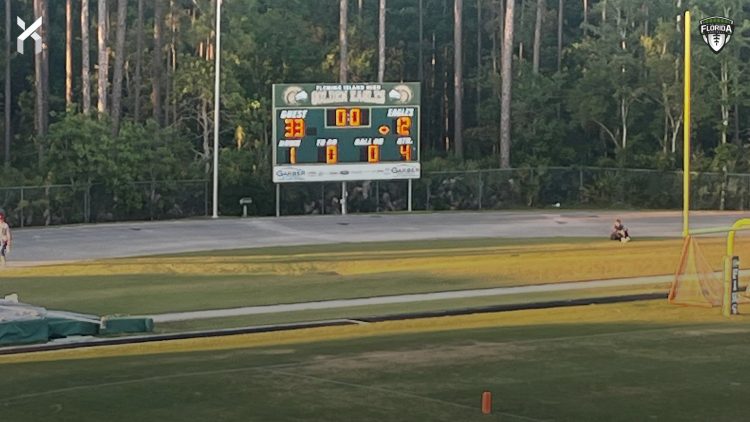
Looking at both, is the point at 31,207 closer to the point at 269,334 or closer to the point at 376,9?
the point at 269,334

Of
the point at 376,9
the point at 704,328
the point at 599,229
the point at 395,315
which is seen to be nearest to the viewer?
the point at 704,328

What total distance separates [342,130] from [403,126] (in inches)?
116

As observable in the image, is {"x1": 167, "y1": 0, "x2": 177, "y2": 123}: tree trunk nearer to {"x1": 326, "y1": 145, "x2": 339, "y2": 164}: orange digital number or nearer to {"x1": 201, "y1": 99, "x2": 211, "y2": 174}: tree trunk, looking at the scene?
{"x1": 201, "y1": 99, "x2": 211, "y2": 174}: tree trunk

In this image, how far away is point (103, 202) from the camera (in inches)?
2345

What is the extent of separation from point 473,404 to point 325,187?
47.9 m

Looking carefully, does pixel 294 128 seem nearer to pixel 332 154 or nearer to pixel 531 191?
pixel 332 154

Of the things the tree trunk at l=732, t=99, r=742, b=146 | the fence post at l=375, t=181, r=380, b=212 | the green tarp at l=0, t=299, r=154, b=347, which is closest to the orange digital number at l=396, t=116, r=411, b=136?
the fence post at l=375, t=181, r=380, b=212

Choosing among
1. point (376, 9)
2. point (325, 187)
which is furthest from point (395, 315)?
point (376, 9)

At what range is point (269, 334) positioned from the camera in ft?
82.2

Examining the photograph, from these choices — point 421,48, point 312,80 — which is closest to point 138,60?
point 312,80

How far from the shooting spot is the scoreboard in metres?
58.4

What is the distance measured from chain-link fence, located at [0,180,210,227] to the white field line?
1117 inches

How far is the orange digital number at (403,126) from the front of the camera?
59.8 meters

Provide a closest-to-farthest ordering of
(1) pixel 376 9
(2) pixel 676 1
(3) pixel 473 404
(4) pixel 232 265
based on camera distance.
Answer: (3) pixel 473 404 → (4) pixel 232 265 → (2) pixel 676 1 → (1) pixel 376 9
